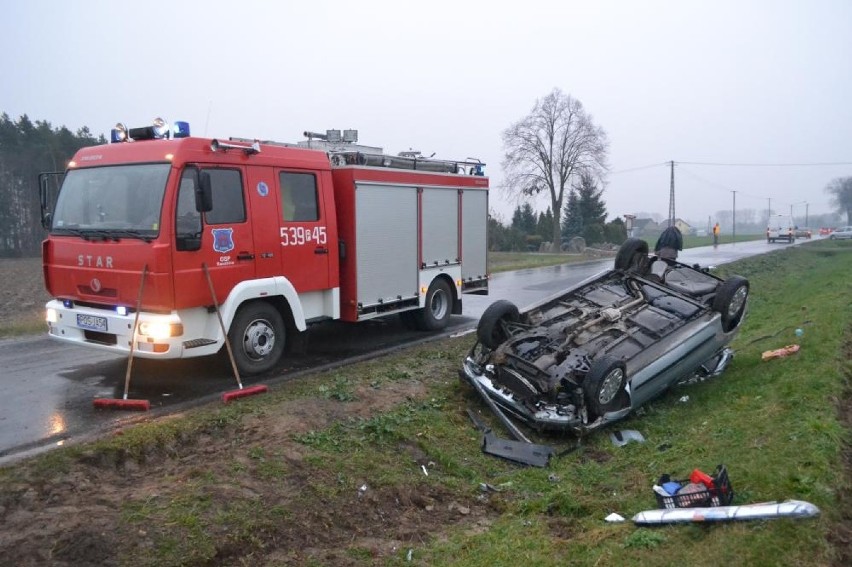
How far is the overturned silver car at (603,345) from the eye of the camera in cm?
620

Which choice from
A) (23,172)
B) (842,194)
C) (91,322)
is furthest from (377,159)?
→ (842,194)

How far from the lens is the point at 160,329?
688 cm

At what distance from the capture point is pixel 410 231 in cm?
1034

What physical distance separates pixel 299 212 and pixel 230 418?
129 inches

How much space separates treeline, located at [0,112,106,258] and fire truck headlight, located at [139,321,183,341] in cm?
3536

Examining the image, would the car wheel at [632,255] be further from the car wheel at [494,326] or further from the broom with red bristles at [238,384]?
the broom with red bristles at [238,384]

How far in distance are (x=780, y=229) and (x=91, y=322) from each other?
56.9m

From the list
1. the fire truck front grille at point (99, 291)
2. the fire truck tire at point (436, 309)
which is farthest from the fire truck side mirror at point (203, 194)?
the fire truck tire at point (436, 309)

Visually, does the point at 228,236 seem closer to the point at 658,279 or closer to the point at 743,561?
the point at 658,279

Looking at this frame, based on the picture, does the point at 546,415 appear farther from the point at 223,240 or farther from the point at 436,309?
the point at 436,309

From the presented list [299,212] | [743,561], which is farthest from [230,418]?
[743,561]

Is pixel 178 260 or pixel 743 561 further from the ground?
pixel 178 260

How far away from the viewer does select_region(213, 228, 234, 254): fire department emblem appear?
7.31 meters

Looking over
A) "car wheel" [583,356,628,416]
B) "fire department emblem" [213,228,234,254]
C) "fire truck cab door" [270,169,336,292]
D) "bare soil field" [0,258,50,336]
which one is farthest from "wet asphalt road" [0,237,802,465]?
"car wheel" [583,356,628,416]
